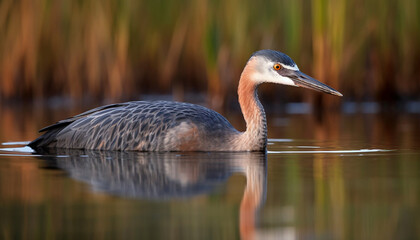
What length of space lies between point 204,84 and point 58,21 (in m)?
3.42

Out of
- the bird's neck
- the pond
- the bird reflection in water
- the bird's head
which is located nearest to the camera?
the pond

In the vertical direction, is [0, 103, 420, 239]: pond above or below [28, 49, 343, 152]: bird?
below

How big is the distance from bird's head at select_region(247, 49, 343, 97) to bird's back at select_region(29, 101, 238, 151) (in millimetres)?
661

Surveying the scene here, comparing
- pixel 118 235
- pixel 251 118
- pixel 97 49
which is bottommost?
pixel 118 235

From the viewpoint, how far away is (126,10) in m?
15.1

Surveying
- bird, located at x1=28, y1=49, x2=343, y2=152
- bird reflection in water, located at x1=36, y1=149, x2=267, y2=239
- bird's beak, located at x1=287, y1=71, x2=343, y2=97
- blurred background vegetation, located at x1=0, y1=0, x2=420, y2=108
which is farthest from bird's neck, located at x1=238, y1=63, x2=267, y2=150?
blurred background vegetation, located at x1=0, y1=0, x2=420, y2=108

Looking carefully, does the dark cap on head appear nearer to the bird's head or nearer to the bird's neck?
the bird's head

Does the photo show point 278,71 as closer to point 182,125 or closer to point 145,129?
point 182,125

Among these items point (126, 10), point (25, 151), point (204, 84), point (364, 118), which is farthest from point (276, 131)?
point (204, 84)

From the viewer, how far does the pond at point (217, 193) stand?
434 cm

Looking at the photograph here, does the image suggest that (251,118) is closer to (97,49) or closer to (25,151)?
(25,151)

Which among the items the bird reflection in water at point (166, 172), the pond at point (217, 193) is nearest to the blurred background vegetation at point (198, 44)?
the pond at point (217, 193)

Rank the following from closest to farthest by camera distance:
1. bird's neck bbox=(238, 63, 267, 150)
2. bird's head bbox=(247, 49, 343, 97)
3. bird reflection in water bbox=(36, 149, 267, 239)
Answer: bird reflection in water bbox=(36, 149, 267, 239) → bird's neck bbox=(238, 63, 267, 150) → bird's head bbox=(247, 49, 343, 97)

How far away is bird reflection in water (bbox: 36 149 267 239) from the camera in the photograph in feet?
17.8
